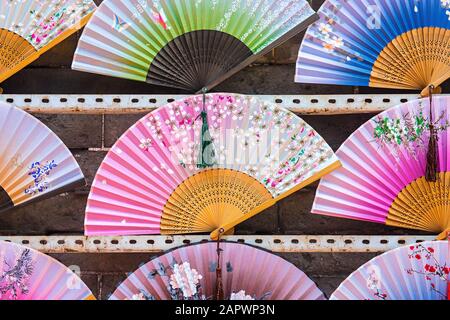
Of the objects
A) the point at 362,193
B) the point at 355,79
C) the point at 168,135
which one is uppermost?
the point at 355,79

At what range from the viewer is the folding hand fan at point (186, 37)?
288 centimetres

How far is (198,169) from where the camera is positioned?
2801 millimetres

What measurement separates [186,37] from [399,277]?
98 centimetres

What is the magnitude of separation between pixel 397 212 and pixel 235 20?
0.77m

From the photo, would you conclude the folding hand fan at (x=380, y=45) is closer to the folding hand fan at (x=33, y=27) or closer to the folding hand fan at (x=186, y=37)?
the folding hand fan at (x=186, y=37)

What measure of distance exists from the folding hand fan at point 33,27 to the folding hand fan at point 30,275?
583 millimetres

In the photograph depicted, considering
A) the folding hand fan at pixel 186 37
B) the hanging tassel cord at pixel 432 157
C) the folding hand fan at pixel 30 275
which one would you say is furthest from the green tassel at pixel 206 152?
the hanging tassel cord at pixel 432 157

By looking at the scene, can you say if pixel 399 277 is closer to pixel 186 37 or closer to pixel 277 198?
pixel 277 198

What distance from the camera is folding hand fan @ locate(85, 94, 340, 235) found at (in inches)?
110

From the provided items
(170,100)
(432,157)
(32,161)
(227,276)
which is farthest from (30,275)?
(432,157)

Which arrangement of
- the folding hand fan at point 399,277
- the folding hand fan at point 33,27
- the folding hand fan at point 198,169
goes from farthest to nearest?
the folding hand fan at point 33,27 < the folding hand fan at point 198,169 < the folding hand fan at point 399,277

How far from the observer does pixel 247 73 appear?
124 inches

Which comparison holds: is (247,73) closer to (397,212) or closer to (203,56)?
(203,56)

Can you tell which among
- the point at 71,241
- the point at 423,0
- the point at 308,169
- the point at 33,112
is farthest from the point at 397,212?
the point at 33,112
